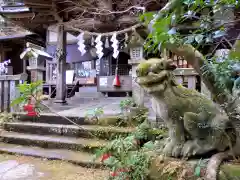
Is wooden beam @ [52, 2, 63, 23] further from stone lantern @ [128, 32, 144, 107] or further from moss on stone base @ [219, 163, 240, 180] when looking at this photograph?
moss on stone base @ [219, 163, 240, 180]

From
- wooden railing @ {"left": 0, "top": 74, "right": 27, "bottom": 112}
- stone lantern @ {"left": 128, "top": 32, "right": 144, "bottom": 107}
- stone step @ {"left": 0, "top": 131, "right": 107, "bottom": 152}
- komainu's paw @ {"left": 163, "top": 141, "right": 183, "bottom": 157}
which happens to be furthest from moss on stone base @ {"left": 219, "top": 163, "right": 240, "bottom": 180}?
wooden railing @ {"left": 0, "top": 74, "right": 27, "bottom": 112}

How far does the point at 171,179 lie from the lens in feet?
6.81

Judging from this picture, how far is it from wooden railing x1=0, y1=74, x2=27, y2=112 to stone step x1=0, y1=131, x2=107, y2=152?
40.6 inches

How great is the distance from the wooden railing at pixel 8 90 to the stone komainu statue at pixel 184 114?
390cm

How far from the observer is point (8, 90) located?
197 inches

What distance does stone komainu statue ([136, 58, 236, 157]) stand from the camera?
2004mm

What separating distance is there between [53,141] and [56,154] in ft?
1.16

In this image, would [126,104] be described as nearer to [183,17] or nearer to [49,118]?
[49,118]

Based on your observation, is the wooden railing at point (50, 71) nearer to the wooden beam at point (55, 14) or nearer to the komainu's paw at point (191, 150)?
the wooden beam at point (55, 14)

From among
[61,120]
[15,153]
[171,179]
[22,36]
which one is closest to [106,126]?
[61,120]

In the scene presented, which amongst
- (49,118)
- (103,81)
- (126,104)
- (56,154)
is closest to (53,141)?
(56,154)

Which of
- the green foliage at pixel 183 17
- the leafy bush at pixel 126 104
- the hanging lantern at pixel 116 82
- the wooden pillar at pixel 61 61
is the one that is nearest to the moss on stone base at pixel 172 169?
the green foliage at pixel 183 17

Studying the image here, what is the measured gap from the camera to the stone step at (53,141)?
11.1 ft

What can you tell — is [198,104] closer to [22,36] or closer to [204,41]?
[204,41]
